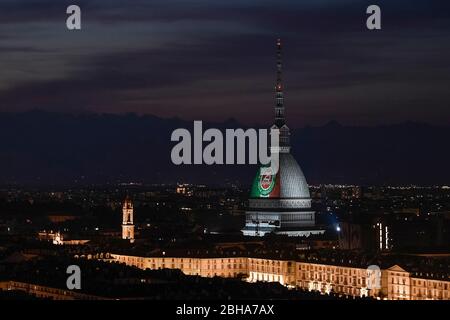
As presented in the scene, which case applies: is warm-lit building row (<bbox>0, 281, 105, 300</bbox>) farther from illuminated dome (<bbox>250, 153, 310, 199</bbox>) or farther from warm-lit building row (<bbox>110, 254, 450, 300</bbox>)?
illuminated dome (<bbox>250, 153, 310, 199</bbox>)

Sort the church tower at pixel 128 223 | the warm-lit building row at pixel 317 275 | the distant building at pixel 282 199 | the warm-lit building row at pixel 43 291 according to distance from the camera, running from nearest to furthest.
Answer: the warm-lit building row at pixel 43 291 < the warm-lit building row at pixel 317 275 < the church tower at pixel 128 223 < the distant building at pixel 282 199

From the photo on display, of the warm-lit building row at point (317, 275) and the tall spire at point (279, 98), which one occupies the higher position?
the tall spire at point (279, 98)

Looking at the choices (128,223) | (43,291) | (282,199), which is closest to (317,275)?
(43,291)

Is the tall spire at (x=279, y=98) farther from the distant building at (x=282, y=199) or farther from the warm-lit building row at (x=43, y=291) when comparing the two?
the warm-lit building row at (x=43, y=291)

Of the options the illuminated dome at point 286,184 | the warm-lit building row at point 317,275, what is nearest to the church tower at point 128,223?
the illuminated dome at point 286,184

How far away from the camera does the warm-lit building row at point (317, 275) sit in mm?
65062

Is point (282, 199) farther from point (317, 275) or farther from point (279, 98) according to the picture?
point (317, 275)

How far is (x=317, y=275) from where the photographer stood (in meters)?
75.6

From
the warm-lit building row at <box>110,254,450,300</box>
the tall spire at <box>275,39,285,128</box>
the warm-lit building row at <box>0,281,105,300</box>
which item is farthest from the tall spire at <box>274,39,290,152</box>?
the warm-lit building row at <box>0,281,105,300</box>

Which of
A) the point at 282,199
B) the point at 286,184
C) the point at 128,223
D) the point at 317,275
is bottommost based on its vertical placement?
the point at 317,275

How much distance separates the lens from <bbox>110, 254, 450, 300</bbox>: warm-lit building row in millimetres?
65062

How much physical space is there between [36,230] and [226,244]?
3730 centimetres

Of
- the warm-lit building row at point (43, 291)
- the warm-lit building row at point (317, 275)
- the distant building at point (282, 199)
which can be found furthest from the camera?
the distant building at point (282, 199)
